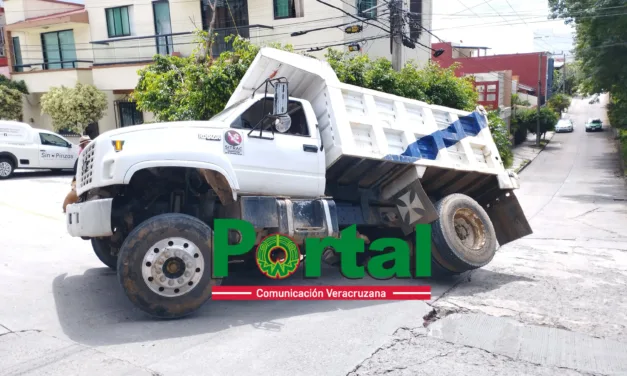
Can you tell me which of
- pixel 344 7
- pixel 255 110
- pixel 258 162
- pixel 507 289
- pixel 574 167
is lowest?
pixel 574 167

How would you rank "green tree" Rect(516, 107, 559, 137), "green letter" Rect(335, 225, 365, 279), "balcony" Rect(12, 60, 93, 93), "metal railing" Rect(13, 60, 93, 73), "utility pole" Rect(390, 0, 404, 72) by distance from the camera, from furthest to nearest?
"green tree" Rect(516, 107, 559, 137)
"metal railing" Rect(13, 60, 93, 73)
"balcony" Rect(12, 60, 93, 93)
"utility pole" Rect(390, 0, 404, 72)
"green letter" Rect(335, 225, 365, 279)

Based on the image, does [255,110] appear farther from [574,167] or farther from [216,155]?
[574,167]

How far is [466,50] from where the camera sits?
5738 centimetres

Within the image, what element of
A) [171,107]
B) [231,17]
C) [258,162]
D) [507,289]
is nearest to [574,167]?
[231,17]

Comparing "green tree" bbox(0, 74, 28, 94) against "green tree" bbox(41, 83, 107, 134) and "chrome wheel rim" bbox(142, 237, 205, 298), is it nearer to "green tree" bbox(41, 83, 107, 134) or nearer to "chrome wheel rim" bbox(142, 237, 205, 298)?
"green tree" bbox(41, 83, 107, 134)

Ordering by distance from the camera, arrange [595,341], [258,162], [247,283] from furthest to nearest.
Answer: [247,283]
[258,162]
[595,341]

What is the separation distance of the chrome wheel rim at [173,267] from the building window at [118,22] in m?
22.4

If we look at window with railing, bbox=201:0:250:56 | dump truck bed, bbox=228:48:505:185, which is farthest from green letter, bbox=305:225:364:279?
window with railing, bbox=201:0:250:56

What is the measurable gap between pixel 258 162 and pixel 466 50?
55813 millimetres

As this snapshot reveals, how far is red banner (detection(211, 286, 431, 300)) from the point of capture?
6.38 m

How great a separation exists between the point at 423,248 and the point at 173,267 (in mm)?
3227

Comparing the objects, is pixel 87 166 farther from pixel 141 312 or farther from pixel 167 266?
pixel 141 312
